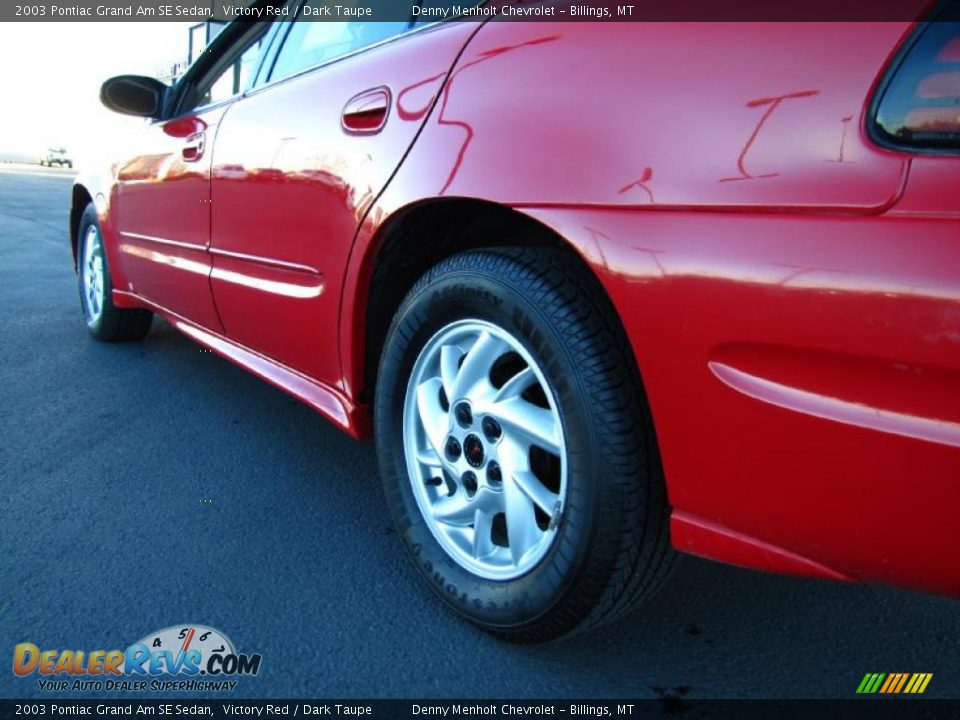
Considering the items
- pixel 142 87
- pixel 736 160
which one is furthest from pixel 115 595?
pixel 142 87

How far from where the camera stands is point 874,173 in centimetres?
101

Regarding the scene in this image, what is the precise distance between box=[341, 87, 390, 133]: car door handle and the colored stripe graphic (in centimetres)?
154

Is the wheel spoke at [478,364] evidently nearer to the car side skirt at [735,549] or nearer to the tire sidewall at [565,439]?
the tire sidewall at [565,439]

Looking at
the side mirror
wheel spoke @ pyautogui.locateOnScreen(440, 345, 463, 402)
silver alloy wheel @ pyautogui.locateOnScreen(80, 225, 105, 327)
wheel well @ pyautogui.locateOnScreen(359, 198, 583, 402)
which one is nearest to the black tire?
silver alloy wheel @ pyautogui.locateOnScreen(80, 225, 105, 327)

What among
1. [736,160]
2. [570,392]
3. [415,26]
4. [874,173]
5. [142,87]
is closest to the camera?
[874,173]

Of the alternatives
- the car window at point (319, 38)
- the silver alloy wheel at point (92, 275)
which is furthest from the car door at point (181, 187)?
the silver alloy wheel at point (92, 275)

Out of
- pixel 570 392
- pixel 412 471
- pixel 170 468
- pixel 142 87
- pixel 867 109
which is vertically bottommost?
pixel 170 468

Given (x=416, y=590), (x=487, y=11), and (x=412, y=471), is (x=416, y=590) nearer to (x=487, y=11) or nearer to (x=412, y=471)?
(x=412, y=471)

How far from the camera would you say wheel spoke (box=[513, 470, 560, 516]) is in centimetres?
152

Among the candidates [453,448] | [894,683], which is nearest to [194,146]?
[453,448]

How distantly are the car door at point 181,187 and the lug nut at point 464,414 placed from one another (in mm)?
1374

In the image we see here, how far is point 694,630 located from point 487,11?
1.39m

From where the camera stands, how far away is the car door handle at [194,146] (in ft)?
8.83

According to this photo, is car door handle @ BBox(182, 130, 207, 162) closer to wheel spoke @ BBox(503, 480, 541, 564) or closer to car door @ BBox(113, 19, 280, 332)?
car door @ BBox(113, 19, 280, 332)
